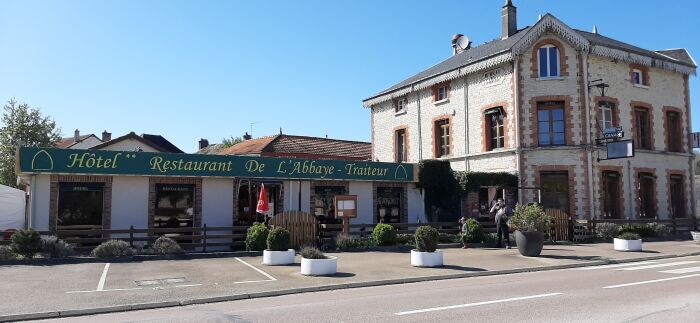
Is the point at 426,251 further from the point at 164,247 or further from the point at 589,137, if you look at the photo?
Result: the point at 589,137

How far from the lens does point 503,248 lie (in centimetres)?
2052

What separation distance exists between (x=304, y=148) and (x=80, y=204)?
22691mm

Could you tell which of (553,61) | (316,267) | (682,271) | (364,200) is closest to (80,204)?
(316,267)

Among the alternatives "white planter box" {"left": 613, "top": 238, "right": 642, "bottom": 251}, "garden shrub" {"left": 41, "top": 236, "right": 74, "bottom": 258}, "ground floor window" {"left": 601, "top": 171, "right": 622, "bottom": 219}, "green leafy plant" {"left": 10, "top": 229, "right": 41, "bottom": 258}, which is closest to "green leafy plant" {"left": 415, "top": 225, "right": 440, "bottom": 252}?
"white planter box" {"left": 613, "top": 238, "right": 642, "bottom": 251}

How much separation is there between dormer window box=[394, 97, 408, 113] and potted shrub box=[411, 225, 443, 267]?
19.0 meters

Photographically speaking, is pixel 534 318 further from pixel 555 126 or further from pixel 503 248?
pixel 555 126

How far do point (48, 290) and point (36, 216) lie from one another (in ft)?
27.9

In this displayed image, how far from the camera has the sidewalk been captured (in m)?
10.1

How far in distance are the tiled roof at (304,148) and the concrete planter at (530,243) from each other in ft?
76.3

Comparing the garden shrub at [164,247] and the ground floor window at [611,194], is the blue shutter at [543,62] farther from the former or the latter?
the garden shrub at [164,247]

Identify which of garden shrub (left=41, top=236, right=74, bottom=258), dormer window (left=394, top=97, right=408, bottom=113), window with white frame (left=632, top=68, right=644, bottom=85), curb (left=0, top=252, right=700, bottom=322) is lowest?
curb (left=0, top=252, right=700, bottom=322)

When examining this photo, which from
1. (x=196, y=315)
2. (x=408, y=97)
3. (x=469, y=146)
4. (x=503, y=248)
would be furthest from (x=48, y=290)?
(x=408, y=97)

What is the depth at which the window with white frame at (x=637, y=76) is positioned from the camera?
2874 centimetres

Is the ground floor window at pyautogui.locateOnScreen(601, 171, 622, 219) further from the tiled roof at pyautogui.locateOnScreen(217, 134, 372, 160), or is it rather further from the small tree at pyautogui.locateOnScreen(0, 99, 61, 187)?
the small tree at pyautogui.locateOnScreen(0, 99, 61, 187)
